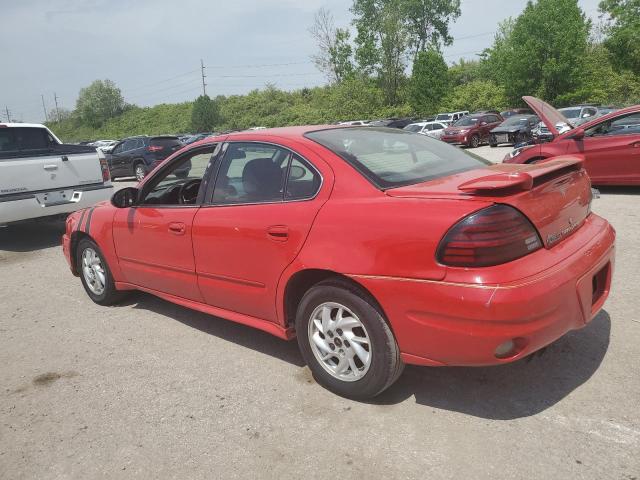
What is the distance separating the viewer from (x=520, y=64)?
3684 centimetres

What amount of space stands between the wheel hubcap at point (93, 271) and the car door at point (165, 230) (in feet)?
1.65

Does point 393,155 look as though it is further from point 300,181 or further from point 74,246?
point 74,246

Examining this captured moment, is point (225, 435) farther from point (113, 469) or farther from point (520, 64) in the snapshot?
point (520, 64)

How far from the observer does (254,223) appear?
10.7 feet

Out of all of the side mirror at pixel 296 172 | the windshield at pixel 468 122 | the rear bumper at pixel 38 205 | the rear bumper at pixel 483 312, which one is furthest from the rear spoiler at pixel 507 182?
the windshield at pixel 468 122

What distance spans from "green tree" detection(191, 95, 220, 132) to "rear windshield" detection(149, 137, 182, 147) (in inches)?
1876

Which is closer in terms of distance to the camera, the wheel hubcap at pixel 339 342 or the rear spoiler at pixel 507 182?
the rear spoiler at pixel 507 182

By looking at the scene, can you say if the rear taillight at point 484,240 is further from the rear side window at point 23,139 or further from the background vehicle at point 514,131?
the background vehicle at point 514,131

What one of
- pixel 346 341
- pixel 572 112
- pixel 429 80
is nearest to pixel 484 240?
pixel 346 341

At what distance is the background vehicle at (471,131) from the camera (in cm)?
2403

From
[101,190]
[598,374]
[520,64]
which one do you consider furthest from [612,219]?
[520,64]

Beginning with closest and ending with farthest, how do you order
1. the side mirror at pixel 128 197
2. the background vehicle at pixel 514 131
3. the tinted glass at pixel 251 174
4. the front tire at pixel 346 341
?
the front tire at pixel 346 341
the tinted glass at pixel 251 174
the side mirror at pixel 128 197
the background vehicle at pixel 514 131

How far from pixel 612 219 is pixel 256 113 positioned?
6507 cm

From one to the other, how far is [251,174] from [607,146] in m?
7.21
